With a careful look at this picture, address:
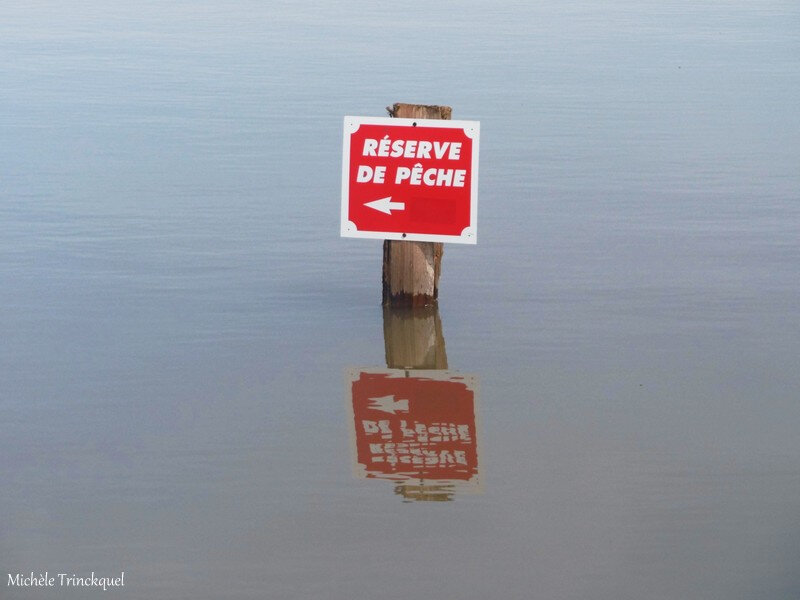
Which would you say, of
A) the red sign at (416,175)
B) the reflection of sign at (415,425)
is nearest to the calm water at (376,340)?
the reflection of sign at (415,425)

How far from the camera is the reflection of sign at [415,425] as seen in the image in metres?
7.13

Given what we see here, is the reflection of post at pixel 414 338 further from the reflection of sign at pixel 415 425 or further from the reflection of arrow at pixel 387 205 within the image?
the reflection of arrow at pixel 387 205

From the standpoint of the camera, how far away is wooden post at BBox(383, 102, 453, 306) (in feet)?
31.9

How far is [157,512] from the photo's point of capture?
656 centimetres

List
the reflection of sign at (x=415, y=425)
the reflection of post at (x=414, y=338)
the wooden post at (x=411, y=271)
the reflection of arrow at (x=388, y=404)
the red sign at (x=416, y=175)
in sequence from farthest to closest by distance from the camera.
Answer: the wooden post at (x=411, y=271), the red sign at (x=416, y=175), the reflection of post at (x=414, y=338), the reflection of arrow at (x=388, y=404), the reflection of sign at (x=415, y=425)

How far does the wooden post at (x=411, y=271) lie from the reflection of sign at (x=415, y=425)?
1.22m

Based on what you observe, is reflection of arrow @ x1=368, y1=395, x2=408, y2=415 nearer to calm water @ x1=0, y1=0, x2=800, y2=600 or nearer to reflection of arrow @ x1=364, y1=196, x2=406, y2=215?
calm water @ x1=0, y1=0, x2=800, y2=600

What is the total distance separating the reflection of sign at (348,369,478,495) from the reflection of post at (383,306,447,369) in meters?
0.19

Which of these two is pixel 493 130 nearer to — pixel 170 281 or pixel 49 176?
pixel 49 176

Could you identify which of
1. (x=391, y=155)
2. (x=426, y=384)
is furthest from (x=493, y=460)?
(x=391, y=155)

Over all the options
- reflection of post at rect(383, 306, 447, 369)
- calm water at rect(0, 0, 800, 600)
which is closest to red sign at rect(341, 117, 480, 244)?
reflection of post at rect(383, 306, 447, 369)

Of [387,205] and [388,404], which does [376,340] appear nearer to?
[387,205]

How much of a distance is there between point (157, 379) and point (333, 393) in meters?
1.05

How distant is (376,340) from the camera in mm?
9344
